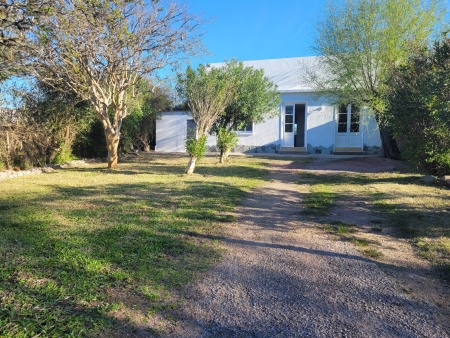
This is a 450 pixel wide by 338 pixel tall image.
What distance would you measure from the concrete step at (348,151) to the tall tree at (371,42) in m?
5.15

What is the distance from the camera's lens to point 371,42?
13016 mm

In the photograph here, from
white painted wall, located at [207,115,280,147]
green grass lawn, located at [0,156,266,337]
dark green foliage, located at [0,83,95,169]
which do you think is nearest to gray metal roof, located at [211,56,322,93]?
white painted wall, located at [207,115,280,147]

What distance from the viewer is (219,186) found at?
9086 millimetres

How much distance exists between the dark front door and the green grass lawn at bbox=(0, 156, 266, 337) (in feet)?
45.1

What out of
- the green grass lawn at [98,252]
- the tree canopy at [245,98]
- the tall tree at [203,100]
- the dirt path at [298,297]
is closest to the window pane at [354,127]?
the tree canopy at [245,98]

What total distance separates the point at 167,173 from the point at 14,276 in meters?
8.38

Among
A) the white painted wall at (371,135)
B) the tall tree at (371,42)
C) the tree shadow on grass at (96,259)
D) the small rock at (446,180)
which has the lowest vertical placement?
the tree shadow on grass at (96,259)

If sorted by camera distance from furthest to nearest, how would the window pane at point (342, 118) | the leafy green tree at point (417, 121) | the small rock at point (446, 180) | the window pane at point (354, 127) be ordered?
1. the window pane at point (342, 118)
2. the window pane at point (354, 127)
3. the small rock at point (446, 180)
4. the leafy green tree at point (417, 121)

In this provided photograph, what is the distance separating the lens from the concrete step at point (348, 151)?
756 inches

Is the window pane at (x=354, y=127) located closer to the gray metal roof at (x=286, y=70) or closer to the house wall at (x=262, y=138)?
the gray metal roof at (x=286, y=70)

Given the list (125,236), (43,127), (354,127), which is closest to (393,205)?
(125,236)

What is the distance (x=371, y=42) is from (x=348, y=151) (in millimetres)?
7423

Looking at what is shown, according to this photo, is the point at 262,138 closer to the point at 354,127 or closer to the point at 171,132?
the point at 354,127

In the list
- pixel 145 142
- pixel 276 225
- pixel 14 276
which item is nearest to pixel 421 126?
pixel 276 225
